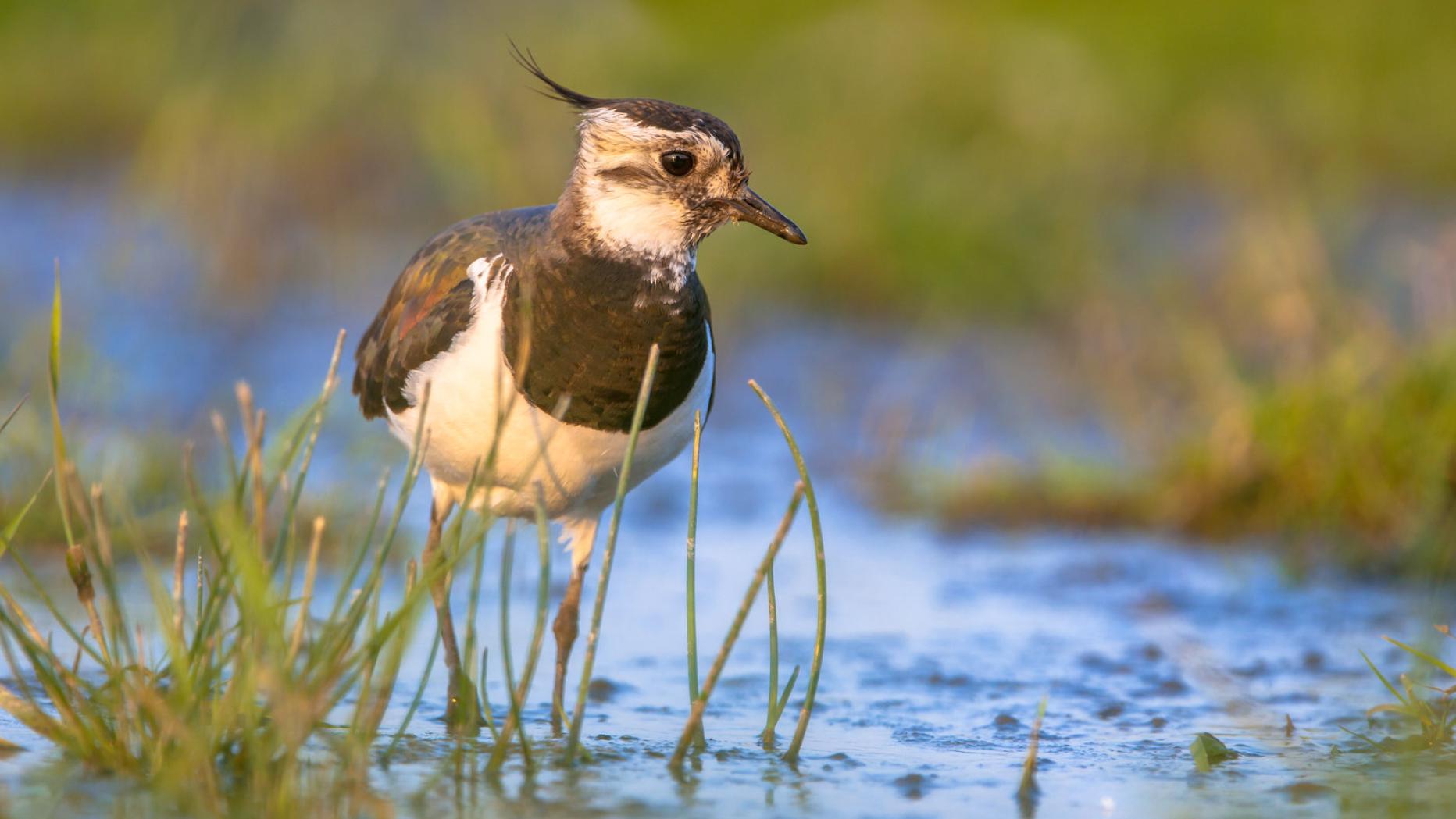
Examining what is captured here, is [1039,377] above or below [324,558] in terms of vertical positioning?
above

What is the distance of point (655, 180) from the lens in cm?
453

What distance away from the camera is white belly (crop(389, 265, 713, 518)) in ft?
14.4

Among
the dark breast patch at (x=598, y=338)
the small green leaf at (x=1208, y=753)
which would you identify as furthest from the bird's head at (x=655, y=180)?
the small green leaf at (x=1208, y=753)

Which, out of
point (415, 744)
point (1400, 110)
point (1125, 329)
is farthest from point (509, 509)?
point (1400, 110)

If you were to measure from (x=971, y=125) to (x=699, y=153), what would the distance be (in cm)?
733

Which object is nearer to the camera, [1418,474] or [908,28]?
[1418,474]

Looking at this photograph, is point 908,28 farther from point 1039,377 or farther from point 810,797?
point 810,797

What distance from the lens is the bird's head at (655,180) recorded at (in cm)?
449

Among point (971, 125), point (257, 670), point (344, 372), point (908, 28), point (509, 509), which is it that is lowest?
point (257, 670)

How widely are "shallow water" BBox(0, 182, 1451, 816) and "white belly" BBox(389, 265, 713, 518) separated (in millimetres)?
627

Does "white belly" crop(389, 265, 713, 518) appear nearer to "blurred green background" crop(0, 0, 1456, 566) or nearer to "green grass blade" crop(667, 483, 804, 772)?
"green grass blade" crop(667, 483, 804, 772)

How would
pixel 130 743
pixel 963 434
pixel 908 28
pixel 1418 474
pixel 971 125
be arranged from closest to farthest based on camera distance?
pixel 130 743 < pixel 1418 474 < pixel 963 434 < pixel 971 125 < pixel 908 28

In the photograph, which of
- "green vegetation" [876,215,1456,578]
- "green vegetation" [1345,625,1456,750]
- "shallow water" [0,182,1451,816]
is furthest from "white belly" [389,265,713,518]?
"green vegetation" [876,215,1456,578]

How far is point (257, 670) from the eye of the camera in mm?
3260
